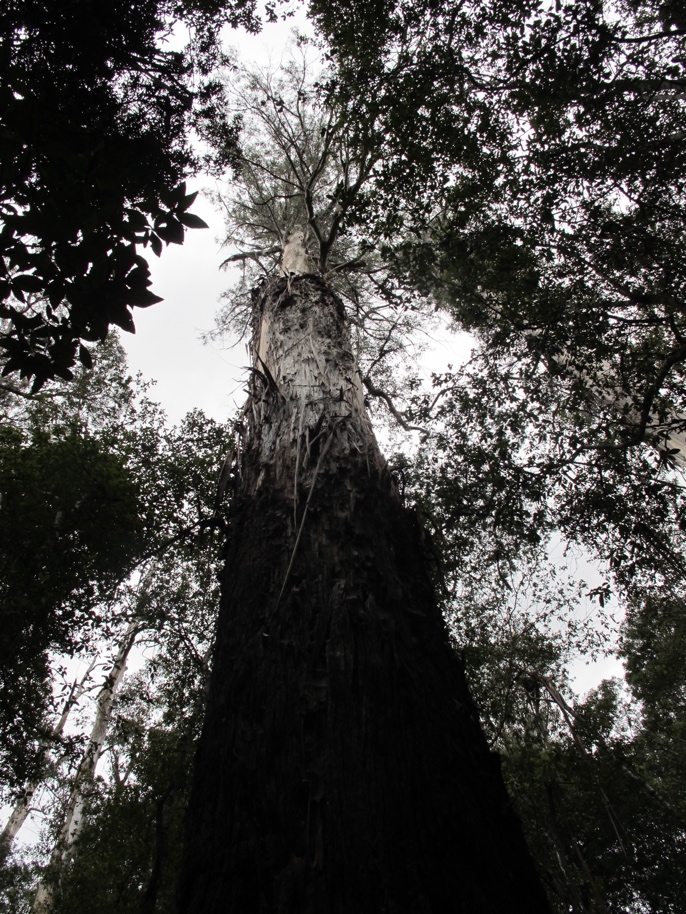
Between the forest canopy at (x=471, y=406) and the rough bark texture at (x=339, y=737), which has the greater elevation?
the forest canopy at (x=471, y=406)

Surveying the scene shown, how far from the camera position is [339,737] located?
1.49 meters

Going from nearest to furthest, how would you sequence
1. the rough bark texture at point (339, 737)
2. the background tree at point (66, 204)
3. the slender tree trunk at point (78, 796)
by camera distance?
the rough bark texture at point (339, 737), the background tree at point (66, 204), the slender tree trunk at point (78, 796)

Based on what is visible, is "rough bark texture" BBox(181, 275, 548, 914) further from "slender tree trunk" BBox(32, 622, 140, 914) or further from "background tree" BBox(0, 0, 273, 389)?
"slender tree trunk" BBox(32, 622, 140, 914)

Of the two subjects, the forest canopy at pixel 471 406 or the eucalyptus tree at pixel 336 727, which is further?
the forest canopy at pixel 471 406

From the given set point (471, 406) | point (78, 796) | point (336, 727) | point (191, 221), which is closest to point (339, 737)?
point (336, 727)

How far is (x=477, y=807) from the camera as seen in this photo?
1.38 metres

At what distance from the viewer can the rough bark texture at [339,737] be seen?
1206 millimetres

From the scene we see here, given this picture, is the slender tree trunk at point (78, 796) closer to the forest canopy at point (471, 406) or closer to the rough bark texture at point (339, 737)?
the forest canopy at point (471, 406)

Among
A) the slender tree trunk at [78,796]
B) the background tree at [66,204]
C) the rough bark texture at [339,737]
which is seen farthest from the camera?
the slender tree trunk at [78,796]

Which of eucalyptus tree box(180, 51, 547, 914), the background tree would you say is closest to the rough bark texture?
eucalyptus tree box(180, 51, 547, 914)

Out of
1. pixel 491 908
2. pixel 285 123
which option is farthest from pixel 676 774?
pixel 285 123

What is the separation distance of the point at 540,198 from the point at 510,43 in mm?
1185

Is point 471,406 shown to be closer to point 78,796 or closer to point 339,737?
point 339,737

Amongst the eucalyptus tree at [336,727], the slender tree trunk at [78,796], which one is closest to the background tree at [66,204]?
the eucalyptus tree at [336,727]
